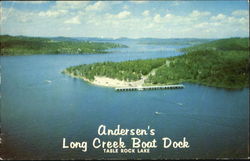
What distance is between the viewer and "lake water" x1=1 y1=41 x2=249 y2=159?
16.6 feet

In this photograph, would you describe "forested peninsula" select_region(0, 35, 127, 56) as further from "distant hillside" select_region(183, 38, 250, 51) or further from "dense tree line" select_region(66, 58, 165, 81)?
"distant hillside" select_region(183, 38, 250, 51)

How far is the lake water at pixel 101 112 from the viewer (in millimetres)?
5047

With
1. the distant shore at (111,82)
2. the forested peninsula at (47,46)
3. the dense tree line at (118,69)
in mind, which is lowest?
the distant shore at (111,82)

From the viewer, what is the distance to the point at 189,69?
6.79 meters

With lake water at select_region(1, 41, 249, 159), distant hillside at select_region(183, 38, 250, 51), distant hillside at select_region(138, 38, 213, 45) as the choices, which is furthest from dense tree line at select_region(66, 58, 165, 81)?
distant hillside at select_region(183, 38, 250, 51)

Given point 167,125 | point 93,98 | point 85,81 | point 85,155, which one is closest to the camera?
point 85,155

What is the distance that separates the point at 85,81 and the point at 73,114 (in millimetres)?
1457

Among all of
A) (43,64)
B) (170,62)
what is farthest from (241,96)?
(43,64)

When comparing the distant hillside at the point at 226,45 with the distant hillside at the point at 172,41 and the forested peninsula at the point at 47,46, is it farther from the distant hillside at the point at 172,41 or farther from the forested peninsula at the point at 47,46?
the forested peninsula at the point at 47,46

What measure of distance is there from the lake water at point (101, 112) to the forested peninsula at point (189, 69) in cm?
19

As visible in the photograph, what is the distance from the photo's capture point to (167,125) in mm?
5441

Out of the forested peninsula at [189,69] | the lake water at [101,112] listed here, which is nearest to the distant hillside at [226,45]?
the forested peninsula at [189,69]

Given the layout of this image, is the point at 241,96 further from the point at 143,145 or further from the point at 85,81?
the point at 85,81

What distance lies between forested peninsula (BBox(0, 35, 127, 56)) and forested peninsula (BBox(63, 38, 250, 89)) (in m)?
0.41
